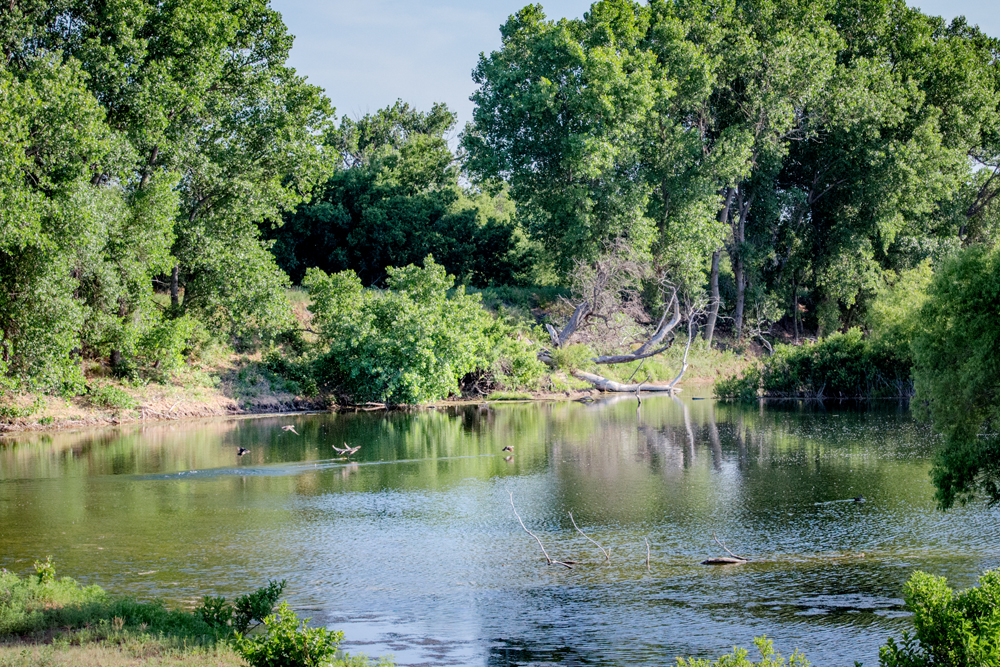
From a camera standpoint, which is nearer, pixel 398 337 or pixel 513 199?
pixel 398 337

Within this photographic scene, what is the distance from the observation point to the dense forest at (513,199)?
33.8 m

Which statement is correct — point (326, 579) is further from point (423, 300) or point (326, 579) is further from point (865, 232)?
point (865, 232)

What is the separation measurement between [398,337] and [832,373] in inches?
817

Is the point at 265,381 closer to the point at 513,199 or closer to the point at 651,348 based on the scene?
the point at 513,199

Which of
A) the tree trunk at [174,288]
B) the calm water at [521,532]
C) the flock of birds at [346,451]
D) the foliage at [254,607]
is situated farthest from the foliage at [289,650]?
the tree trunk at [174,288]

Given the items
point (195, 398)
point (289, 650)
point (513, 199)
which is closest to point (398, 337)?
point (195, 398)

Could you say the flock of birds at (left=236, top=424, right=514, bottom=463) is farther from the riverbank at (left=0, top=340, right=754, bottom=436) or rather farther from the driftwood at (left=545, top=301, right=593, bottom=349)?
the driftwood at (left=545, top=301, right=593, bottom=349)

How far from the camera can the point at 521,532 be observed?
18.1 metres

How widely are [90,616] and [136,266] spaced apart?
83.4 ft

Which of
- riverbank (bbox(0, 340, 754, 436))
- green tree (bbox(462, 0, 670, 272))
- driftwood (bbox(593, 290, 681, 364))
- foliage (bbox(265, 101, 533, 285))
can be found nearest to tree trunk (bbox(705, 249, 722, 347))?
driftwood (bbox(593, 290, 681, 364))

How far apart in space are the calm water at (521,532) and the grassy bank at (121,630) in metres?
1.53

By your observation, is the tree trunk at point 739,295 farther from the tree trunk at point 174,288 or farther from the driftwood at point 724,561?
the driftwood at point 724,561

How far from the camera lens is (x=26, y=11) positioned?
3422 cm

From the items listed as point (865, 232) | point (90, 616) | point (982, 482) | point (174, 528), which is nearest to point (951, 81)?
point (865, 232)
